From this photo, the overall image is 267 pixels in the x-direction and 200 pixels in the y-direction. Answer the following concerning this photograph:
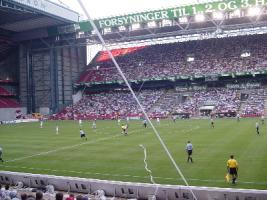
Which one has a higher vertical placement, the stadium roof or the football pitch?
the stadium roof

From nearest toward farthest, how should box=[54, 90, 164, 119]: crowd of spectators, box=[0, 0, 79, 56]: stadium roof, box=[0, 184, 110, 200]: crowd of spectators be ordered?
box=[0, 184, 110, 200]: crowd of spectators → box=[0, 0, 79, 56]: stadium roof → box=[54, 90, 164, 119]: crowd of spectators

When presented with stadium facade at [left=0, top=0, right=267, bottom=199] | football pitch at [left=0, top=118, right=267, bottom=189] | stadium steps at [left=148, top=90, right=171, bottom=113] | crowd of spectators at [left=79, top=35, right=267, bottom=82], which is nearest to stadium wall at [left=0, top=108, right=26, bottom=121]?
stadium facade at [left=0, top=0, right=267, bottom=199]

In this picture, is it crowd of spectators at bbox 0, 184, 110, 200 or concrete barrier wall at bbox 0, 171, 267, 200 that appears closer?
crowd of spectators at bbox 0, 184, 110, 200

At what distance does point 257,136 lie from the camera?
3338 cm

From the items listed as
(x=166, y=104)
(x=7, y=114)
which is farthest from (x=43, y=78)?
(x=166, y=104)

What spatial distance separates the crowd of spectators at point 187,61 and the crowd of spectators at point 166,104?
149 inches

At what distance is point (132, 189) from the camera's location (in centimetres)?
1617

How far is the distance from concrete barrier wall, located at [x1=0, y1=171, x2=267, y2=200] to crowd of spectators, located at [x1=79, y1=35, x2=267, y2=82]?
55.7m

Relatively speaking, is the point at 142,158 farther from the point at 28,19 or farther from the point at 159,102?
the point at 28,19

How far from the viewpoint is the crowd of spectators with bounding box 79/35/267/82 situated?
7131cm

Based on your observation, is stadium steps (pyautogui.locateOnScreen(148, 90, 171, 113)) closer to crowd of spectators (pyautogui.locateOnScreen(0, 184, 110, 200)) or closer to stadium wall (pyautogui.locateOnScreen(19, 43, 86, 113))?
stadium wall (pyautogui.locateOnScreen(19, 43, 86, 113))

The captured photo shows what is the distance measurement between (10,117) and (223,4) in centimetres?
4633

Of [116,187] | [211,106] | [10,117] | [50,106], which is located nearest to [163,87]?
[211,106]

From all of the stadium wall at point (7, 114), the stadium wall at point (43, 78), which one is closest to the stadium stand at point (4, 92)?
the stadium wall at point (43, 78)
